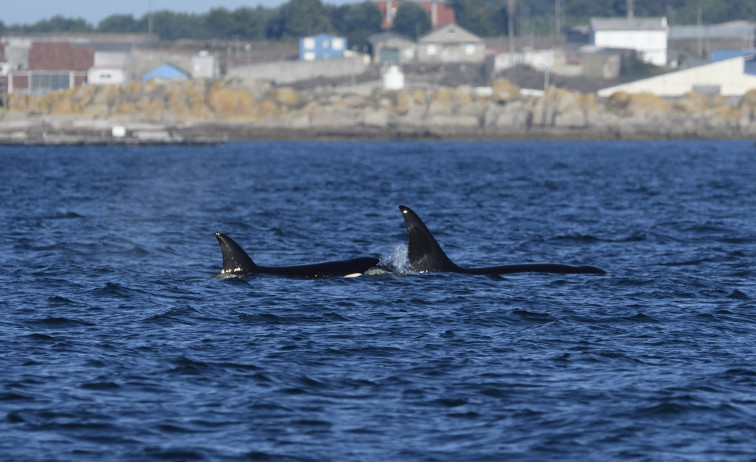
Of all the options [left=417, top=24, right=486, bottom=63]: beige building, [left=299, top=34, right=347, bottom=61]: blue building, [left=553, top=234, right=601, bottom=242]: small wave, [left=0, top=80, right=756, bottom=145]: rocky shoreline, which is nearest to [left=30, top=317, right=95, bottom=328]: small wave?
[left=553, top=234, right=601, bottom=242]: small wave

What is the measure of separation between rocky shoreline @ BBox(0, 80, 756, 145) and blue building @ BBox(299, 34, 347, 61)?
1403 inches

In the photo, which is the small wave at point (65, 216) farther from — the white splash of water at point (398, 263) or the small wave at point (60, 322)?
the small wave at point (60, 322)

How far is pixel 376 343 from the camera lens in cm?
1669

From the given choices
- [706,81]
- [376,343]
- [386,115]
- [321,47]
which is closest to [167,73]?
[321,47]

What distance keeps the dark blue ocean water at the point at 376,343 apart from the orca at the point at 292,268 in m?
0.44

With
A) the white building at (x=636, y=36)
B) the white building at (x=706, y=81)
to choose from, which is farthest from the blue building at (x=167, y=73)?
the white building at (x=636, y=36)

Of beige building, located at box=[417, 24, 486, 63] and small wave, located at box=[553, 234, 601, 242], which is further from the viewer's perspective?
beige building, located at box=[417, 24, 486, 63]

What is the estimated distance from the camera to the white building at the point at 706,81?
144m

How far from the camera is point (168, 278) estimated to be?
23.5 metres

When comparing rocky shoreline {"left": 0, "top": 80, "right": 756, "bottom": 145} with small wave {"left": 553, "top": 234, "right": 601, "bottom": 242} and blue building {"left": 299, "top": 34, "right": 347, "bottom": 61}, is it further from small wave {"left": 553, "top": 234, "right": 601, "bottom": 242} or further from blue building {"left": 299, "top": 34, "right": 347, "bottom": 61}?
small wave {"left": 553, "top": 234, "right": 601, "bottom": 242}

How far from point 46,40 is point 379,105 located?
57574 millimetres

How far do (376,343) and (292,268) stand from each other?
688 centimetres

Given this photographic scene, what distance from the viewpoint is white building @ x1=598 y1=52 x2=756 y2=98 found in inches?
5669

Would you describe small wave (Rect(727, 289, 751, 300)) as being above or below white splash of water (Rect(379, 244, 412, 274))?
below
